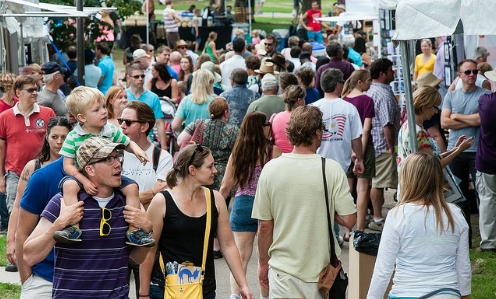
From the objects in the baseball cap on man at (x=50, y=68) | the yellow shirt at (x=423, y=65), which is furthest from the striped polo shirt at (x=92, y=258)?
the yellow shirt at (x=423, y=65)

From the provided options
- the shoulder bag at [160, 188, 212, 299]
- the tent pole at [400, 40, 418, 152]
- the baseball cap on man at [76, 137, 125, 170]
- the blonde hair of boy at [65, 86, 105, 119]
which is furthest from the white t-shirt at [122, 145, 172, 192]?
the baseball cap on man at [76, 137, 125, 170]

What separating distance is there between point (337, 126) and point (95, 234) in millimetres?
4977

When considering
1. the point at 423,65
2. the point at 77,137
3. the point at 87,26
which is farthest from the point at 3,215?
the point at 423,65

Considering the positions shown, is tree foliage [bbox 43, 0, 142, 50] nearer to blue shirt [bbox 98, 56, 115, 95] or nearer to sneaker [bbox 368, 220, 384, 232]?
blue shirt [bbox 98, 56, 115, 95]

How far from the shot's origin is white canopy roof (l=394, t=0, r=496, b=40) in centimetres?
615

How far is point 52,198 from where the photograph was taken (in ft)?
15.1

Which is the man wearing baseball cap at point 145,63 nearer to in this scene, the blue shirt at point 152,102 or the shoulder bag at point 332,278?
the blue shirt at point 152,102

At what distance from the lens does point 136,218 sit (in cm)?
444

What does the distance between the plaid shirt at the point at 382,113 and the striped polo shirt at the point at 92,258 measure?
6.22 metres

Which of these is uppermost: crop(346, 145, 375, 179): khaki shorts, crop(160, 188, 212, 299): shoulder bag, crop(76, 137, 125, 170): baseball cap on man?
crop(76, 137, 125, 170): baseball cap on man

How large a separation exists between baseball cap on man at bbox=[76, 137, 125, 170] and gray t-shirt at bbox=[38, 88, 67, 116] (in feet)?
20.0

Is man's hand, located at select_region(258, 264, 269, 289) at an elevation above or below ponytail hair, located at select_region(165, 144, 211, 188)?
below

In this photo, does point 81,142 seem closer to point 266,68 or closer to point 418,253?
point 418,253

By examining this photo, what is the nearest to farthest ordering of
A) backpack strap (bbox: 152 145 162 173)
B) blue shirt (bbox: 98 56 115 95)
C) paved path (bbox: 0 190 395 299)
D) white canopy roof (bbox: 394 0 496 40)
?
white canopy roof (bbox: 394 0 496 40)
backpack strap (bbox: 152 145 162 173)
paved path (bbox: 0 190 395 299)
blue shirt (bbox: 98 56 115 95)
